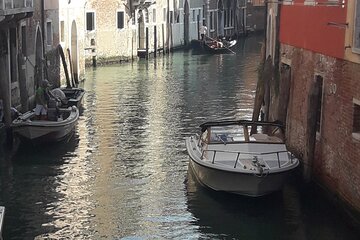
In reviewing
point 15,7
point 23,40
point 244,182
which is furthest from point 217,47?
point 244,182

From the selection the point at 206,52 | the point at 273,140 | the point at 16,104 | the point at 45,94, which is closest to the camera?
the point at 273,140

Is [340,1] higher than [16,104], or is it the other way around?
[340,1]

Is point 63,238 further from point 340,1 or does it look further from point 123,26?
point 123,26

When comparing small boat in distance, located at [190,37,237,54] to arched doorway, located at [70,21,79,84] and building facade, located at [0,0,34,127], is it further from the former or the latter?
building facade, located at [0,0,34,127]

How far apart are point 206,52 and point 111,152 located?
22470 mm

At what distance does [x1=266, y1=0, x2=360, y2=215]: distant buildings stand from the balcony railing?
428 centimetres

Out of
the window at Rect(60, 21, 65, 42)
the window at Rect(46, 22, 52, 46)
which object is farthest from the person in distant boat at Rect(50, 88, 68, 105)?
the window at Rect(60, 21, 65, 42)

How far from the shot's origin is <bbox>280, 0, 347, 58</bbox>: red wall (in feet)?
29.7

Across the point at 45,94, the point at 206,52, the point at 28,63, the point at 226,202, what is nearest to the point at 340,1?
the point at 226,202

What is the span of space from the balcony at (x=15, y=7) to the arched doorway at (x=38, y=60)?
2587mm

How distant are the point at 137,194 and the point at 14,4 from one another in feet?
15.5

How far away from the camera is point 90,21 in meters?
28.6

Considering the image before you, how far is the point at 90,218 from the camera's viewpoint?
8.96 meters

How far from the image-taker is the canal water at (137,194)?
28.0 ft
